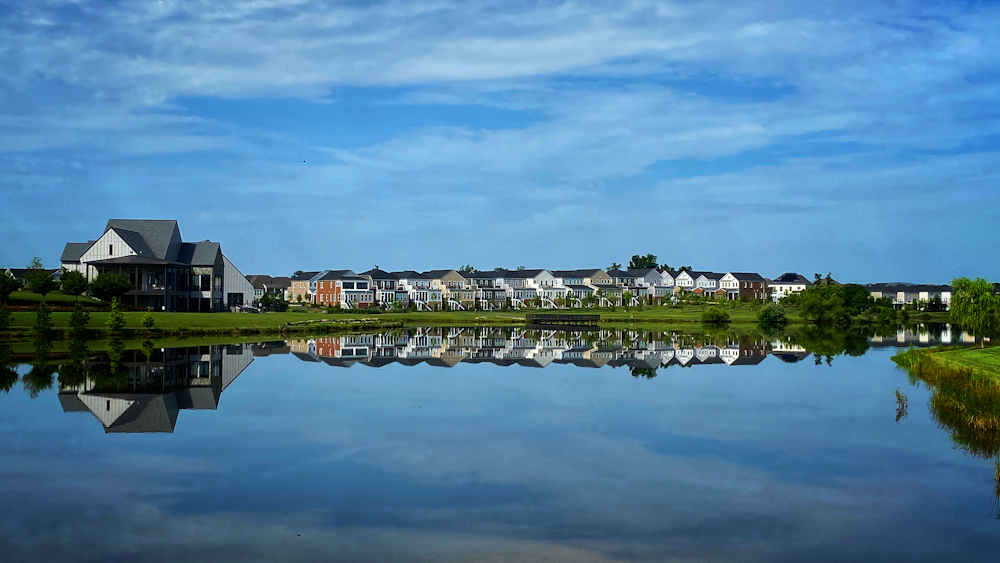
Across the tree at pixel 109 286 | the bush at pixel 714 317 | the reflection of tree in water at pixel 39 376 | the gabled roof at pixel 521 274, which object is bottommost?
the reflection of tree in water at pixel 39 376

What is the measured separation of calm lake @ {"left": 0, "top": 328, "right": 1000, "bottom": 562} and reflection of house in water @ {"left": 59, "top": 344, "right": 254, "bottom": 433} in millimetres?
141

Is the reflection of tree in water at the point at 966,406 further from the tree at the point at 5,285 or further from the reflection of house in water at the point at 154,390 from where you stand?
the tree at the point at 5,285

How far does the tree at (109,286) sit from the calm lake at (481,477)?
33.7 metres

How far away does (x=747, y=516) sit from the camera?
1226 cm

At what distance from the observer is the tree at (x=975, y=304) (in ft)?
142

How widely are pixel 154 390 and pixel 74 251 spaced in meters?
57.0

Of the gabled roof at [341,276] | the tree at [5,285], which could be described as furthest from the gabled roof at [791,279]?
the tree at [5,285]

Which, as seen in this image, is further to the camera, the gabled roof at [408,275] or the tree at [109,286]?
the gabled roof at [408,275]

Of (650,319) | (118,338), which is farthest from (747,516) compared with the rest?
(650,319)

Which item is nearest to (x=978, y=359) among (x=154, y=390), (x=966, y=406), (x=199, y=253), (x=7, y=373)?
(x=966, y=406)

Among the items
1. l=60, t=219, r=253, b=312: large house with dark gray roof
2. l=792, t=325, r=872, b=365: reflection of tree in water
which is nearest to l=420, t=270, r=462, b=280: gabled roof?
l=60, t=219, r=253, b=312: large house with dark gray roof

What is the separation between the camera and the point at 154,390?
82.7 ft

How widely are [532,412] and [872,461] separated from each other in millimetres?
8986

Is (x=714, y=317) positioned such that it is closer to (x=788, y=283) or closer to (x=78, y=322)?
(x=78, y=322)
